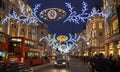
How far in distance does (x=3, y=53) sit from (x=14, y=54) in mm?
4310

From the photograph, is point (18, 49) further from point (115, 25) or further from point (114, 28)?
point (114, 28)

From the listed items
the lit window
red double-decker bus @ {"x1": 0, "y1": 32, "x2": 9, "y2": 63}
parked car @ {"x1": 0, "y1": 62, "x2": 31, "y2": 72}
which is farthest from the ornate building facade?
parked car @ {"x1": 0, "y1": 62, "x2": 31, "y2": 72}

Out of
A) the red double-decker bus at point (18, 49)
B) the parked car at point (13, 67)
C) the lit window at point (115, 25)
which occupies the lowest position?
the parked car at point (13, 67)

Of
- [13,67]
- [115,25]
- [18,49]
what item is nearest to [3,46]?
[18,49]

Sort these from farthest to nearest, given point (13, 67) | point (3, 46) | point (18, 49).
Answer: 1. point (18, 49)
2. point (3, 46)
3. point (13, 67)

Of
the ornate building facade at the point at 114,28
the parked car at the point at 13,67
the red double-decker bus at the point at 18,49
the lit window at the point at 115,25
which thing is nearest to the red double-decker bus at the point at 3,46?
the red double-decker bus at the point at 18,49

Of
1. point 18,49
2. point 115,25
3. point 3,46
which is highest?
point 115,25

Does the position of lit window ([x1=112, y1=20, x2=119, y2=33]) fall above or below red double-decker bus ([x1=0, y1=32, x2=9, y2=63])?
above

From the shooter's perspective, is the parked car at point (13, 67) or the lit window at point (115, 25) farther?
the lit window at point (115, 25)

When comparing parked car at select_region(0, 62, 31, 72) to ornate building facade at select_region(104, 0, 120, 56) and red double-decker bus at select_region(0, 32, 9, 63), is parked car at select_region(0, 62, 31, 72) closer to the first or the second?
red double-decker bus at select_region(0, 32, 9, 63)

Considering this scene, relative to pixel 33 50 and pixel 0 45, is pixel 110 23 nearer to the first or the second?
pixel 33 50

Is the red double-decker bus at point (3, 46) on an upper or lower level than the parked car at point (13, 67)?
upper

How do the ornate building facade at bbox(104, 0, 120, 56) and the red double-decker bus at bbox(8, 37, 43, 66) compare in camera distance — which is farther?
the ornate building facade at bbox(104, 0, 120, 56)

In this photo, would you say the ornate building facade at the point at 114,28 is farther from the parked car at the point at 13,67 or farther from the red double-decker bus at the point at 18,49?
the parked car at the point at 13,67
